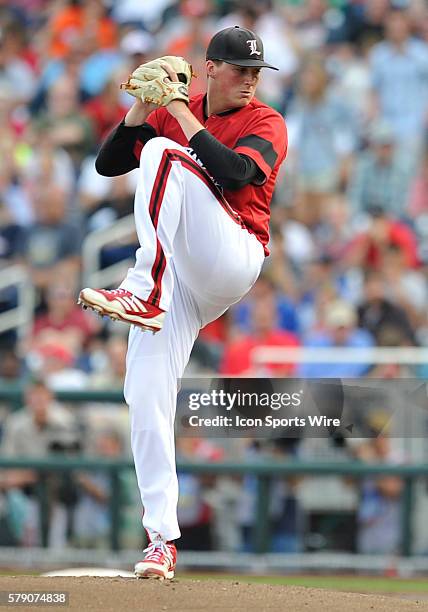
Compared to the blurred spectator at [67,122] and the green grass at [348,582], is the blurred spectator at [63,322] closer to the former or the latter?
the blurred spectator at [67,122]

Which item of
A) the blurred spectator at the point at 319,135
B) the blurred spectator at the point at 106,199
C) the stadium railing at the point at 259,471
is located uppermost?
the blurred spectator at the point at 319,135

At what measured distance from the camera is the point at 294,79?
37.9 ft

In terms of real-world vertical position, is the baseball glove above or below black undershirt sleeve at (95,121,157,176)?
above

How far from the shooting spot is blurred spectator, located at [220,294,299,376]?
29.7ft

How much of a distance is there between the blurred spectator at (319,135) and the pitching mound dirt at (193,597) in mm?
6181

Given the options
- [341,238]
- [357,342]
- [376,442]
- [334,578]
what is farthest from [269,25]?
[334,578]

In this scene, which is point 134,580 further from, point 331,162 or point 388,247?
point 331,162

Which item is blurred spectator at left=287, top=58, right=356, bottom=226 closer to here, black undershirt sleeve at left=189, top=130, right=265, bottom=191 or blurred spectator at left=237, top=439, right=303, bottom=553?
blurred spectator at left=237, top=439, right=303, bottom=553

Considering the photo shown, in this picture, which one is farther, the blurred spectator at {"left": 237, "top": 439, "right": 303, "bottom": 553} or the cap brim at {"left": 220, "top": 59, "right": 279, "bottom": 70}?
the blurred spectator at {"left": 237, "top": 439, "right": 303, "bottom": 553}

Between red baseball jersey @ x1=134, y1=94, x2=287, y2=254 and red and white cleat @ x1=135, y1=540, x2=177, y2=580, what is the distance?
4.24 feet

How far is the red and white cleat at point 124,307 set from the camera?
4.75 m

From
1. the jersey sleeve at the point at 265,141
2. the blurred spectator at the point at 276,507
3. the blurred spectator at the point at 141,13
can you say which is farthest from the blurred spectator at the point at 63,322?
the jersey sleeve at the point at 265,141

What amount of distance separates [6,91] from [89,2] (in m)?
1.27

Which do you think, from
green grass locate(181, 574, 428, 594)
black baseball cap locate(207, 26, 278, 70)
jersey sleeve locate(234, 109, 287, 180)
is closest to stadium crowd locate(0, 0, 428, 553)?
green grass locate(181, 574, 428, 594)
